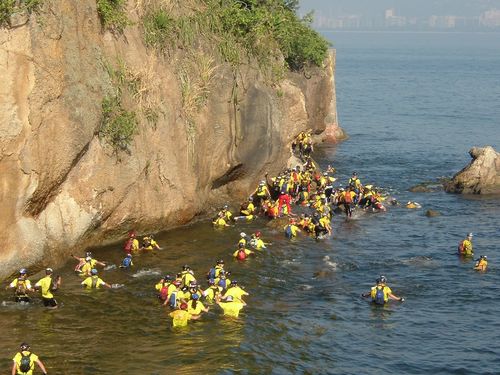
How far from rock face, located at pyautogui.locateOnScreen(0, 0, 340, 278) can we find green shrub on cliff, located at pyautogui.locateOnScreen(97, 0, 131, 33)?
0.47 m

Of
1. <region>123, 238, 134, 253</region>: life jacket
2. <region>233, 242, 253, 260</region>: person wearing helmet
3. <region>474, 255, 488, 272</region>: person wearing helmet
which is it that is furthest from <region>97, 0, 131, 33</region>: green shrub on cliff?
<region>474, 255, 488, 272</region>: person wearing helmet

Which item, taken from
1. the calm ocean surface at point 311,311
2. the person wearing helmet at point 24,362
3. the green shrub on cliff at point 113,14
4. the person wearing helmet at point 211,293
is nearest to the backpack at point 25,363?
the person wearing helmet at point 24,362

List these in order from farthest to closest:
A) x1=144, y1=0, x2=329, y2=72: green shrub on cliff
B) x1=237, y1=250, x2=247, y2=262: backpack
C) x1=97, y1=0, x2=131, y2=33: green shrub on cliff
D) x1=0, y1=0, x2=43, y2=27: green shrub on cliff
Result: x1=144, y1=0, x2=329, y2=72: green shrub on cliff < x1=237, y1=250, x2=247, y2=262: backpack < x1=97, y1=0, x2=131, y2=33: green shrub on cliff < x1=0, y1=0, x2=43, y2=27: green shrub on cliff

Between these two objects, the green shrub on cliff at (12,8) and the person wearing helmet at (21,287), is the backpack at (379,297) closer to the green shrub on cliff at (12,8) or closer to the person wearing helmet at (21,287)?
the person wearing helmet at (21,287)

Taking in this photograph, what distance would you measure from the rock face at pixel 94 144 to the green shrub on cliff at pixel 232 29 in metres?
1.18

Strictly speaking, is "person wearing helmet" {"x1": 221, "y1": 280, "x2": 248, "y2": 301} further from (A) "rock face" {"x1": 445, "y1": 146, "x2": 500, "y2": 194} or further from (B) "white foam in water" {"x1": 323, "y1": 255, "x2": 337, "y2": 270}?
(A) "rock face" {"x1": 445, "y1": 146, "x2": 500, "y2": 194}

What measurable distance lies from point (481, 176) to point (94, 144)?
26.8 metres

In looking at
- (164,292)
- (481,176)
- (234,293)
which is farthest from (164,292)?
(481,176)

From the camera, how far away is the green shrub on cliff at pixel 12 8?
96.9ft

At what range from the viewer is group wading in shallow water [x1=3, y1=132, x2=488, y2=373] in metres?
29.3

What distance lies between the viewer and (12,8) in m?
29.8

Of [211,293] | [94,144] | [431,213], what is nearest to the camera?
[211,293]

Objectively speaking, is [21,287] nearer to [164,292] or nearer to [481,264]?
[164,292]

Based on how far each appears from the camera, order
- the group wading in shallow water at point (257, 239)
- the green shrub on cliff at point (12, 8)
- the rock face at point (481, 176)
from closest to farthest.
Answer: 1. the group wading in shallow water at point (257, 239)
2. the green shrub on cliff at point (12, 8)
3. the rock face at point (481, 176)
